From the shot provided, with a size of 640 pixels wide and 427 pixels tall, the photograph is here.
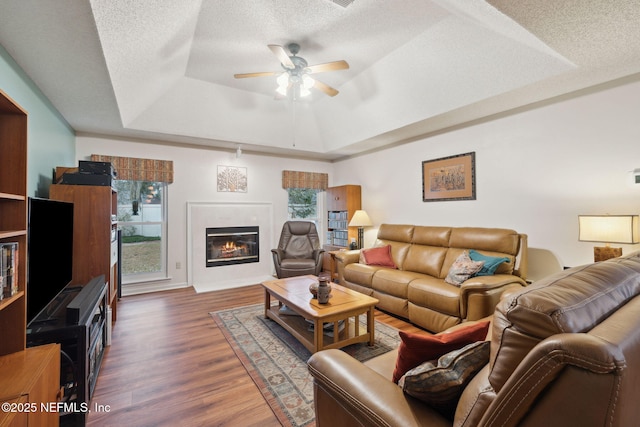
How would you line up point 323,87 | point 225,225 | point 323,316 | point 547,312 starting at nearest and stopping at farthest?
point 547,312
point 323,316
point 323,87
point 225,225

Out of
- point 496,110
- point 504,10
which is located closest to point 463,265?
point 496,110

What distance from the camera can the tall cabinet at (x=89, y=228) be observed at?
266 cm

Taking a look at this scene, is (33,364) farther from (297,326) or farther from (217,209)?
(217,209)

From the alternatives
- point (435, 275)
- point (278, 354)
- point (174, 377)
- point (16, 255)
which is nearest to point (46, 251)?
point (16, 255)

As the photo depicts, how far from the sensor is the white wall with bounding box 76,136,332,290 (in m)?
4.31

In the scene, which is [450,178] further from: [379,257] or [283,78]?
[283,78]

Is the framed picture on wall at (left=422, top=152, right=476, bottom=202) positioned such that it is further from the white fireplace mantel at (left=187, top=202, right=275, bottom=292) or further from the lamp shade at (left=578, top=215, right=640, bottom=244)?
the white fireplace mantel at (left=187, top=202, right=275, bottom=292)

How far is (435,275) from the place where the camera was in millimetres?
3545

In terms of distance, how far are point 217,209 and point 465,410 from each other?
474 centimetres

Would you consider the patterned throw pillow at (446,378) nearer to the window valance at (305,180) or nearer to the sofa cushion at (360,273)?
the sofa cushion at (360,273)

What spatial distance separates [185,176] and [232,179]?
764 mm

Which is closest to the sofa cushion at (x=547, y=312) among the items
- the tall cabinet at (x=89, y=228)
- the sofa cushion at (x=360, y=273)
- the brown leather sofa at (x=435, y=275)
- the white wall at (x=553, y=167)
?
the brown leather sofa at (x=435, y=275)

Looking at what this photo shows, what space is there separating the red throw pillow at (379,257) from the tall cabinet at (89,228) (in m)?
2.97

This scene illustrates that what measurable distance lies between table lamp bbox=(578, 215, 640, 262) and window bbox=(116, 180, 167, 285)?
527 centimetres
